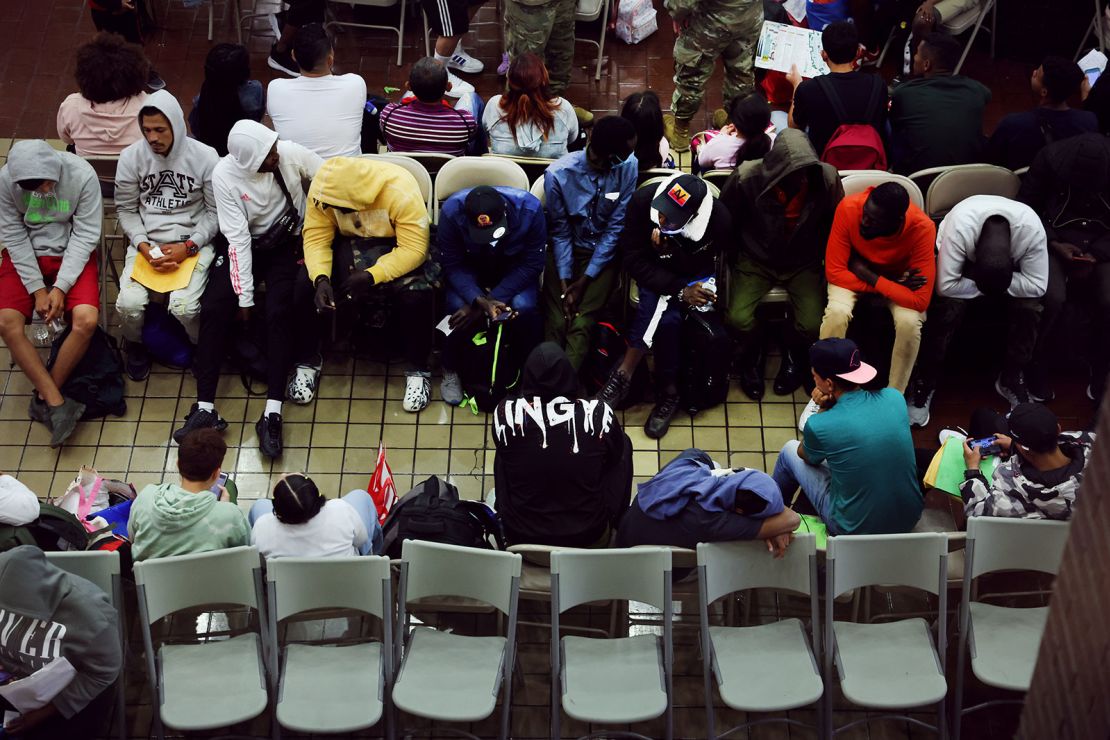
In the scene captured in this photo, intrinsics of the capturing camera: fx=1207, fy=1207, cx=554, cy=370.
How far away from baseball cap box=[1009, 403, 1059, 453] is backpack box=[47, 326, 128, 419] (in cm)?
415

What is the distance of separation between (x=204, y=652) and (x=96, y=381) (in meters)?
1.92

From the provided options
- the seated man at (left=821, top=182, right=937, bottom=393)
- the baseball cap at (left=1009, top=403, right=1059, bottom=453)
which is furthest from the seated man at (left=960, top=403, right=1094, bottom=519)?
the seated man at (left=821, top=182, right=937, bottom=393)

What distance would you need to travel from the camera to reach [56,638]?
4152 mm

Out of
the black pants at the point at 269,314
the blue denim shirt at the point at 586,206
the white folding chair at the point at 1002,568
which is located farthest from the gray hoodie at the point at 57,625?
the white folding chair at the point at 1002,568

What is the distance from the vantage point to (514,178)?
230 inches

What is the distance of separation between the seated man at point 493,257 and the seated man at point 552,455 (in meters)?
0.94

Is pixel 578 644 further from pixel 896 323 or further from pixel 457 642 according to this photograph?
pixel 896 323

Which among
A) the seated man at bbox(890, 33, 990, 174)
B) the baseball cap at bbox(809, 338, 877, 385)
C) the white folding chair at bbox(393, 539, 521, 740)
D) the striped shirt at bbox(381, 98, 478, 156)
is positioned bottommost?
the white folding chair at bbox(393, 539, 521, 740)

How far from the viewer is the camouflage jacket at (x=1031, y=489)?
459cm

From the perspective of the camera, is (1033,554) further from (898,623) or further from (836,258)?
(836,258)

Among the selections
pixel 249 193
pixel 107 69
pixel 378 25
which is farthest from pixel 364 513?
pixel 378 25

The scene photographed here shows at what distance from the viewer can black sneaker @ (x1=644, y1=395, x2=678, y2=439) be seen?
589 centimetres

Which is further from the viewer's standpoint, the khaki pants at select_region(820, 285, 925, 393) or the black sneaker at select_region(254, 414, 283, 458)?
the black sneaker at select_region(254, 414, 283, 458)

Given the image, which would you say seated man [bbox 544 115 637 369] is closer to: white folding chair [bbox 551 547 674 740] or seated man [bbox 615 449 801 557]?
seated man [bbox 615 449 801 557]
